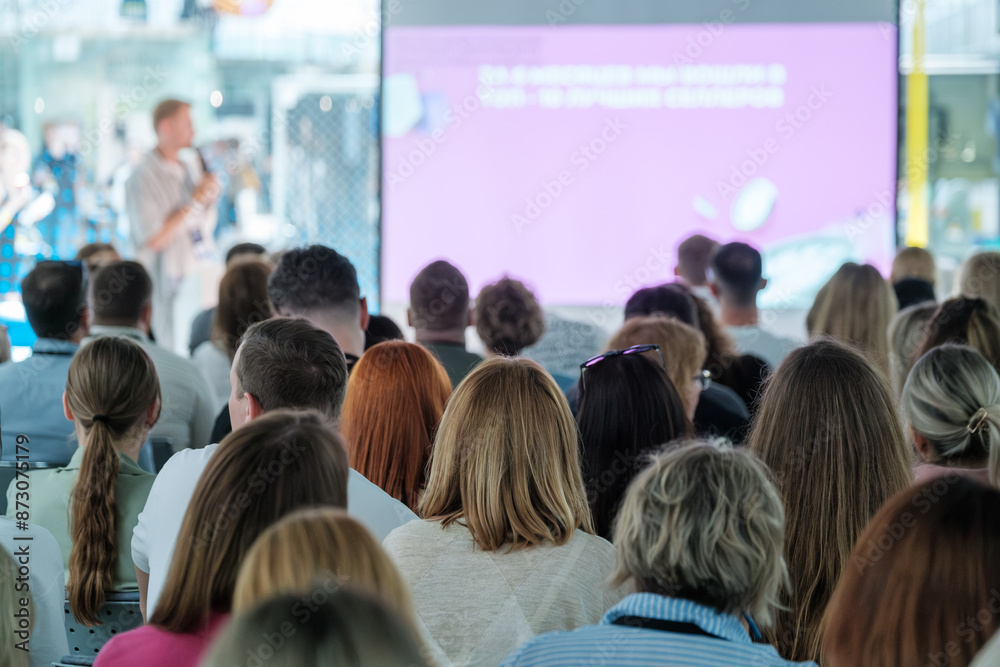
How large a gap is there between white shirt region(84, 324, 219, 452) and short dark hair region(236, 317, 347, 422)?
1205mm

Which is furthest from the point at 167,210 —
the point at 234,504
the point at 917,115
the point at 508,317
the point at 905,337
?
the point at 234,504

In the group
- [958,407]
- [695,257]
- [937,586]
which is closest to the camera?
[937,586]

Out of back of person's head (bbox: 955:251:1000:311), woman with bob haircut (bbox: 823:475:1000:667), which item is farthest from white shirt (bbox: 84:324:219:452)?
back of person's head (bbox: 955:251:1000:311)

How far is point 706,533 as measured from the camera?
1.25 metres

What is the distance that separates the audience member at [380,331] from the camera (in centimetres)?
368

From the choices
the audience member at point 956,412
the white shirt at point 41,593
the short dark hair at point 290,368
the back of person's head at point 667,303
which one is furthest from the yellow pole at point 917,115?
the white shirt at point 41,593

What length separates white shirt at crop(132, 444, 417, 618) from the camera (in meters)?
1.85

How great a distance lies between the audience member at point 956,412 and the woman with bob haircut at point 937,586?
977 mm

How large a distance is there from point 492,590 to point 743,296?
8.92ft

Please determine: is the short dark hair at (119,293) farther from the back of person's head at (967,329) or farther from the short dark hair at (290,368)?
the back of person's head at (967,329)

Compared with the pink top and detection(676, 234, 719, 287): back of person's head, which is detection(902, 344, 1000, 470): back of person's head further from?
detection(676, 234, 719, 287): back of person's head

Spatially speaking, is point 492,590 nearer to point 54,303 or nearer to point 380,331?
point 380,331

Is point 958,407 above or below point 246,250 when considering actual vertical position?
below

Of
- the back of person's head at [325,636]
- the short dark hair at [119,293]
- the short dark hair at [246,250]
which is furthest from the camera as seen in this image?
the short dark hair at [246,250]
